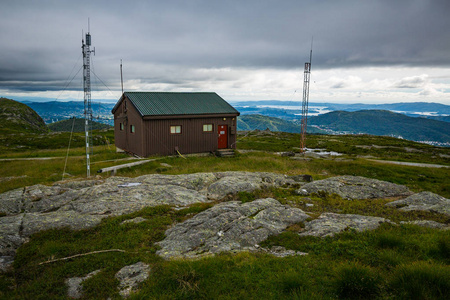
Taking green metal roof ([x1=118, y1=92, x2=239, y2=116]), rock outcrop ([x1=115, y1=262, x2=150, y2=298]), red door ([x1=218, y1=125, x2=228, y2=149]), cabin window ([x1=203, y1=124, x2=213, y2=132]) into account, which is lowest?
rock outcrop ([x1=115, y1=262, x2=150, y2=298])

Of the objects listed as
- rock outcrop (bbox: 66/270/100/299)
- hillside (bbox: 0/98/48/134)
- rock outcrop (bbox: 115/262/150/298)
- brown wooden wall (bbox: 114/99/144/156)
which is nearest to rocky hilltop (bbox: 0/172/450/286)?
rock outcrop (bbox: 115/262/150/298)

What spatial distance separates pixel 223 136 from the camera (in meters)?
32.2

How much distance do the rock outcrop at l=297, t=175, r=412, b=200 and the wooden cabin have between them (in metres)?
16.4

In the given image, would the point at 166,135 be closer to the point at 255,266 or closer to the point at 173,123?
the point at 173,123

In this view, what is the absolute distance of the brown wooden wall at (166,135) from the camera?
91.0 ft

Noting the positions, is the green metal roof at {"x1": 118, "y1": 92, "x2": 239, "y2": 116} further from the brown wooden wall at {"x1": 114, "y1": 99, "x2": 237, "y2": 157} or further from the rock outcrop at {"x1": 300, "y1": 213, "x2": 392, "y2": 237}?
the rock outcrop at {"x1": 300, "y1": 213, "x2": 392, "y2": 237}

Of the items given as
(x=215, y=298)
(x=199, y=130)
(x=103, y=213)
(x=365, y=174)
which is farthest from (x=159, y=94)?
(x=215, y=298)

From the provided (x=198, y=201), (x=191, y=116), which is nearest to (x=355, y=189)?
(x=198, y=201)

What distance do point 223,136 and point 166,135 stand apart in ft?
23.8

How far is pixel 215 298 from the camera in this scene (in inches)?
230

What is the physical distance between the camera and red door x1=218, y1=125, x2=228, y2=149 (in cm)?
3197

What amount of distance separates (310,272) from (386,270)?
1.82 meters

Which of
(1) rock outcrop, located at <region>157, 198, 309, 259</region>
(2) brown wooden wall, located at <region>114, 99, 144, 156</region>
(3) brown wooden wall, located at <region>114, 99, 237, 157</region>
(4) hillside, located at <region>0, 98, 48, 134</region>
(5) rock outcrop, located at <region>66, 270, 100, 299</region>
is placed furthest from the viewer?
(4) hillside, located at <region>0, 98, 48, 134</region>

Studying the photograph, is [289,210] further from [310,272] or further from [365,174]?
[365,174]
